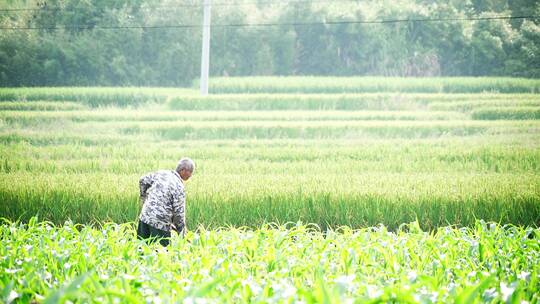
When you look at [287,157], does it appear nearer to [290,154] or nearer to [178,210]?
[290,154]

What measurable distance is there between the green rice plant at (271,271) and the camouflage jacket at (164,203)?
0.36m

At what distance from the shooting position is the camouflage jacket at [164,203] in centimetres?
427

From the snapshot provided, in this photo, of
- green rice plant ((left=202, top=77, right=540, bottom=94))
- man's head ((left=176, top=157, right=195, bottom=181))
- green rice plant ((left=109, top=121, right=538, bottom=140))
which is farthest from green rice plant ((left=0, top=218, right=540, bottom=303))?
green rice plant ((left=202, top=77, right=540, bottom=94))

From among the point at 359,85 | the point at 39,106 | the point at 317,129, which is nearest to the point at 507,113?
the point at 359,85

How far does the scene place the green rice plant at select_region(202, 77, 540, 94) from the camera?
9.52m

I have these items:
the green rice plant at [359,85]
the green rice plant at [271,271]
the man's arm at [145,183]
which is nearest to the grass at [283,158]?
the green rice plant at [359,85]

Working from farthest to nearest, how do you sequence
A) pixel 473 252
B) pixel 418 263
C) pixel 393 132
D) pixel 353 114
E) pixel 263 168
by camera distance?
pixel 353 114 → pixel 393 132 → pixel 263 168 → pixel 473 252 → pixel 418 263

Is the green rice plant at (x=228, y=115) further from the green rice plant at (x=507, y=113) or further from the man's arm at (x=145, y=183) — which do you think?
the man's arm at (x=145, y=183)

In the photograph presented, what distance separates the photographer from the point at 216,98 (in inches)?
373

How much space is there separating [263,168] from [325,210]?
1360mm

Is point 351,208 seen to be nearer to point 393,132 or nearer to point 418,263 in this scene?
point 393,132

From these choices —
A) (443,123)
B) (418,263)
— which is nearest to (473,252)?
(418,263)

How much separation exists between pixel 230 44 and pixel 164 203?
5.57m

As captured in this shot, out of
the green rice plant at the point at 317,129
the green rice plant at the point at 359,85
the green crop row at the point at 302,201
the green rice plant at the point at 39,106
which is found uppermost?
the green rice plant at the point at 359,85
